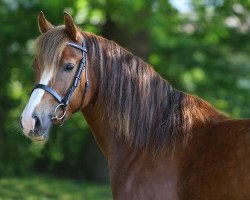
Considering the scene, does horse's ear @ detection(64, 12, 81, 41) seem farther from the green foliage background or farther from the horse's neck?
the green foliage background

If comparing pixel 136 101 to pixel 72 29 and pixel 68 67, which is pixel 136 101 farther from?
pixel 72 29

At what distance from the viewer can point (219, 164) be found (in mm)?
3879

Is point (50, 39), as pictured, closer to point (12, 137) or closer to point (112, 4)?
point (112, 4)

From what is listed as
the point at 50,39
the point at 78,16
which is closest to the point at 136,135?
the point at 50,39

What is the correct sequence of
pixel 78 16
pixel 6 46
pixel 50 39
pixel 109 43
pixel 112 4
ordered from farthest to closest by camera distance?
1. pixel 6 46
2. pixel 78 16
3. pixel 112 4
4. pixel 109 43
5. pixel 50 39

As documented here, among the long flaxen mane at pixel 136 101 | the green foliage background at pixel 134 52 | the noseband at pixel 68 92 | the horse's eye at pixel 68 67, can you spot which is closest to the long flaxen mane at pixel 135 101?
the long flaxen mane at pixel 136 101

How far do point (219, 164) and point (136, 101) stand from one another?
0.84 metres

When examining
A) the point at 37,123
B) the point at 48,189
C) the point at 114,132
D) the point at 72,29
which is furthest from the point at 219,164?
the point at 48,189

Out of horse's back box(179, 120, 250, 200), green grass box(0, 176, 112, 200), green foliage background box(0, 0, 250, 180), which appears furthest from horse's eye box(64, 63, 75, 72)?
green foliage background box(0, 0, 250, 180)

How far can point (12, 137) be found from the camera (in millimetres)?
14289

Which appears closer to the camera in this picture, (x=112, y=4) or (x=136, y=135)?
(x=136, y=135)

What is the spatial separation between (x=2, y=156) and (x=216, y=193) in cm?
1094

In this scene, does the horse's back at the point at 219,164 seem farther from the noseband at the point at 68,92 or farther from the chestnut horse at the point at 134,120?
the noseband at the point at 68,92

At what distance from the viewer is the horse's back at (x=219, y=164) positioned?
147 inches
